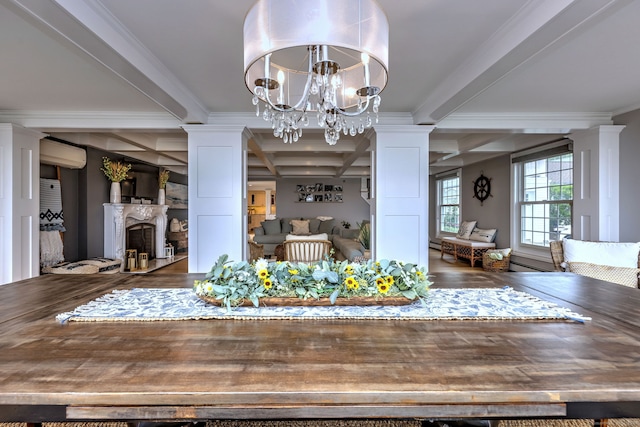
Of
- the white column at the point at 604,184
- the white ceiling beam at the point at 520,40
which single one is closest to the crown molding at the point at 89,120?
the white ceiling beam at the point at 520,40

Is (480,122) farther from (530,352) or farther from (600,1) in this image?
(530,352)

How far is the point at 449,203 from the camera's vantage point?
8258 millimetres

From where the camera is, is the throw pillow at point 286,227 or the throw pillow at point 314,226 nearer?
Answer: the throw pillow at point 286,227

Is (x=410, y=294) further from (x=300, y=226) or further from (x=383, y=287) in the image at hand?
(x=300, y=226)

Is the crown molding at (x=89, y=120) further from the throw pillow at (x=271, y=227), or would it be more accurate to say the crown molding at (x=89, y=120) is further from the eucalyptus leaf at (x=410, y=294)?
the throw pillow at (x=271, y=227)

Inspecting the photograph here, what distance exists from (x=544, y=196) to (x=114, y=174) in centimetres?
726

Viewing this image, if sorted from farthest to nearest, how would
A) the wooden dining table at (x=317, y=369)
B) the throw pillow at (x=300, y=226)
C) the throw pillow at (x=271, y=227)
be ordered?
the throw pillow at (x=300, y=226), the throw pillow at (x=271, y=227), the wooden dining table at (x=317, y=369)

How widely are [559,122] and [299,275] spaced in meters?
3.89

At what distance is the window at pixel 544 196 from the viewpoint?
4.74m

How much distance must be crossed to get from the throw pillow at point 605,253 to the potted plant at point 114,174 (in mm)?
6477

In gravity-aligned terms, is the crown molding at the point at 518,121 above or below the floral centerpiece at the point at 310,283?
above

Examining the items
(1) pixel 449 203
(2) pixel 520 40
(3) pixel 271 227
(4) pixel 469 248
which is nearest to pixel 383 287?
(2) pixel 520 40

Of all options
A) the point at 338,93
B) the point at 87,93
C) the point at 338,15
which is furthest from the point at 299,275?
the point at 87,93

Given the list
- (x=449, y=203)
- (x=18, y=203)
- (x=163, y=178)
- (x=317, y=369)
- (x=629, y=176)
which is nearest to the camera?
(x=317, y=369)
